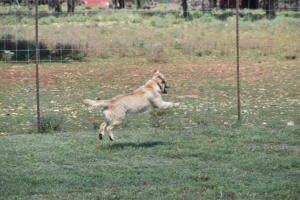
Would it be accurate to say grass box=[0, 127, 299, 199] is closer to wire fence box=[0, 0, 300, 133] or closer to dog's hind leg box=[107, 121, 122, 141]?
dog's hind leg box=[107, 121, 122, 141]

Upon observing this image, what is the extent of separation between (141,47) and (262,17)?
27.6ft

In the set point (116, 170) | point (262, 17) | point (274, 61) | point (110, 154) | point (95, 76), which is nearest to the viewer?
point (116, 170)

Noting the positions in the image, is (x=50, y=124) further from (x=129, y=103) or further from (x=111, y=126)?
(x=129, y=103)

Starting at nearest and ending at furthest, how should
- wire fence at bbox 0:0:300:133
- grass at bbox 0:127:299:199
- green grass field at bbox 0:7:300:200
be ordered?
grass at bbox 0:127:299:199 < green grass field at bbox 0:7:300:200 < wire fence at bbox 0:0:300:133

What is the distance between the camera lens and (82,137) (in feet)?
42.6

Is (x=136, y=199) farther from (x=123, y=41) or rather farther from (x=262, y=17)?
(x=262, y=17)

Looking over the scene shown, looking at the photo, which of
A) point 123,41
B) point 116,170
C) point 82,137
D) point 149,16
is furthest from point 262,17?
point 116,170

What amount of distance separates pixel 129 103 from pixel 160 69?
10.4 m

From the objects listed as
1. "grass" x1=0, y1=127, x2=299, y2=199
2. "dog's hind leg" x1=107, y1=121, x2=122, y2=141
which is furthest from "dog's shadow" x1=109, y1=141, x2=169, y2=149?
"dog's hind leg" x1=107, y1=121, x2=122, y2=141

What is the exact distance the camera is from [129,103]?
1197 centimetres

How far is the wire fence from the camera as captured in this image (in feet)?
49.0

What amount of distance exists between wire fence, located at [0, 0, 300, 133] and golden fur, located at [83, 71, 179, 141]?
5.64 feet

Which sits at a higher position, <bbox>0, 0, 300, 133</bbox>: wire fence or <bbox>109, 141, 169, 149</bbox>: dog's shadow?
<bbox>0, 0, 300, 133</bbox>: wire fence

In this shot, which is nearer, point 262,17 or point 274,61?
point 274,61
